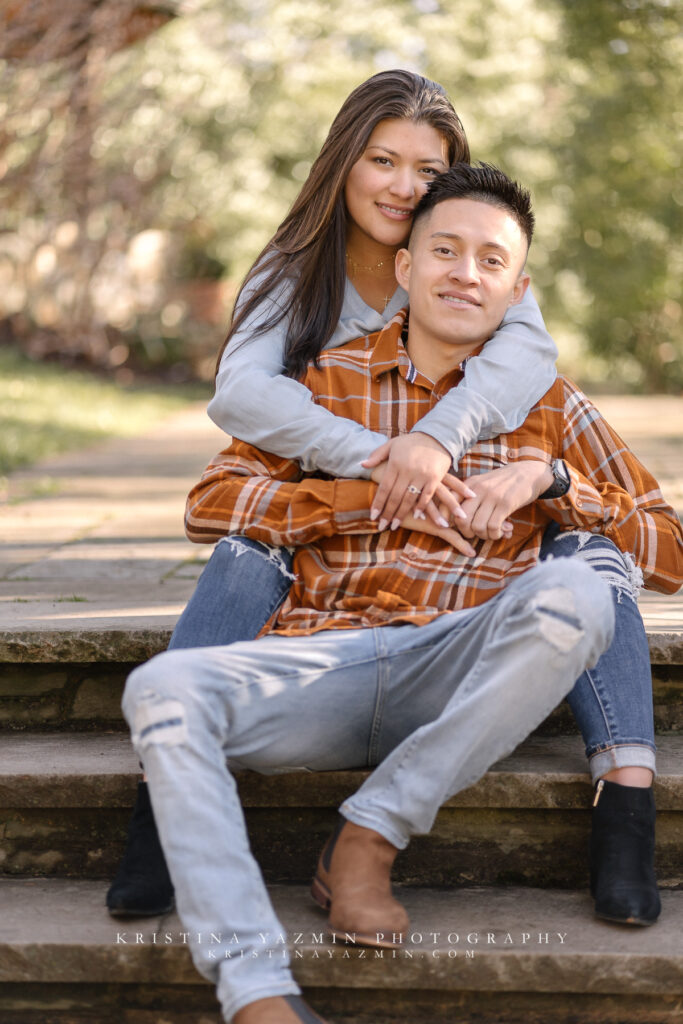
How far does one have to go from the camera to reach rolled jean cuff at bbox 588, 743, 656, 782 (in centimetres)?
207

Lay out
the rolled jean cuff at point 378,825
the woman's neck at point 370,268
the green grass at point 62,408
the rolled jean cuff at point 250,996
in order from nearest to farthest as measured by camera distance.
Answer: the rolled jean cuff at point 250,996 → the rolled jean cuff at point 378,825 → the woman's neck at point 370,268 → the green grass at point 62,408

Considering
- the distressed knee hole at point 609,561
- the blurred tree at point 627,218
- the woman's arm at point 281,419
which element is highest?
the blurred tree at point 627,218

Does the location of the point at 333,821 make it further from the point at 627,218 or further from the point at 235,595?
the point at 627,218

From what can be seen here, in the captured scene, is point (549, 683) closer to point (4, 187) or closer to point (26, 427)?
point (26, 427)

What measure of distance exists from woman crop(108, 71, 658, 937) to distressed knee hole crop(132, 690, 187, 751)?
27cm

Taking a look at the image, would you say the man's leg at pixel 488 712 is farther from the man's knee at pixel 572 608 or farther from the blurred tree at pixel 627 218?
the blurred tree at pixel 627 218

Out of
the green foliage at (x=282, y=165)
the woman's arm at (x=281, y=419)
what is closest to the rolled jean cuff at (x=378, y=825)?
the woman's arm at (x=281, y=419)

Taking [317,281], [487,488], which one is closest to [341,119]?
[317,281]

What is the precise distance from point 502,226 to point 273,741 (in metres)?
1.19

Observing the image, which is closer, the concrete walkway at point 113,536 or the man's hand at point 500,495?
the man's hand at point 500,495

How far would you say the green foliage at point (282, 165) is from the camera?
12.6 metres

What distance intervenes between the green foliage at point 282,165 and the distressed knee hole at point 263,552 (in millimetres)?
9742

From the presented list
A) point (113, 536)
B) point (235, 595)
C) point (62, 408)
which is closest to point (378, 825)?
point (235, 595)

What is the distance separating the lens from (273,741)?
1.98 m
